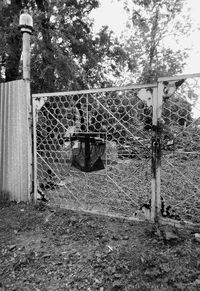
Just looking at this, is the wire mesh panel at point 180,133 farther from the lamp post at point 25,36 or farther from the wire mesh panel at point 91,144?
the lamp post at point 25,36

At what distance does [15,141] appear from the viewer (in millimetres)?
2934

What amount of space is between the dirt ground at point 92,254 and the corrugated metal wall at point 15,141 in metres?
0.48

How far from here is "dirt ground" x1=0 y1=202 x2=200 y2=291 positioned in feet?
5.11

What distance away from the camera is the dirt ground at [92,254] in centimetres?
156

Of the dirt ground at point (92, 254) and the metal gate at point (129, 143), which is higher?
the metal gate at point (129, 143)

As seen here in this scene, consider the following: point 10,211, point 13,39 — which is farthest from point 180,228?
point 13,39

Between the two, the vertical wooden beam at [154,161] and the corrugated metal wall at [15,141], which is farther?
the corrugated metal wall at [15,141]

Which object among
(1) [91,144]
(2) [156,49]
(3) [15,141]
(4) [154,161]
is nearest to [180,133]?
(4) [154,161]

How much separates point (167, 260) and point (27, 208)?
1830mm

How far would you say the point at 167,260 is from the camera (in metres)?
1.73

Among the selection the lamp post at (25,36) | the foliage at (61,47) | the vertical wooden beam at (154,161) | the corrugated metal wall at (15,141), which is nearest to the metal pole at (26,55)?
the lamp post at (25,36)

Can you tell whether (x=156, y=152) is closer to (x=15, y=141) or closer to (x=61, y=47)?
(x=15, y=141)

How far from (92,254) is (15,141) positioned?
180 centimetres

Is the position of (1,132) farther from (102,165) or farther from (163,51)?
(163,51)
